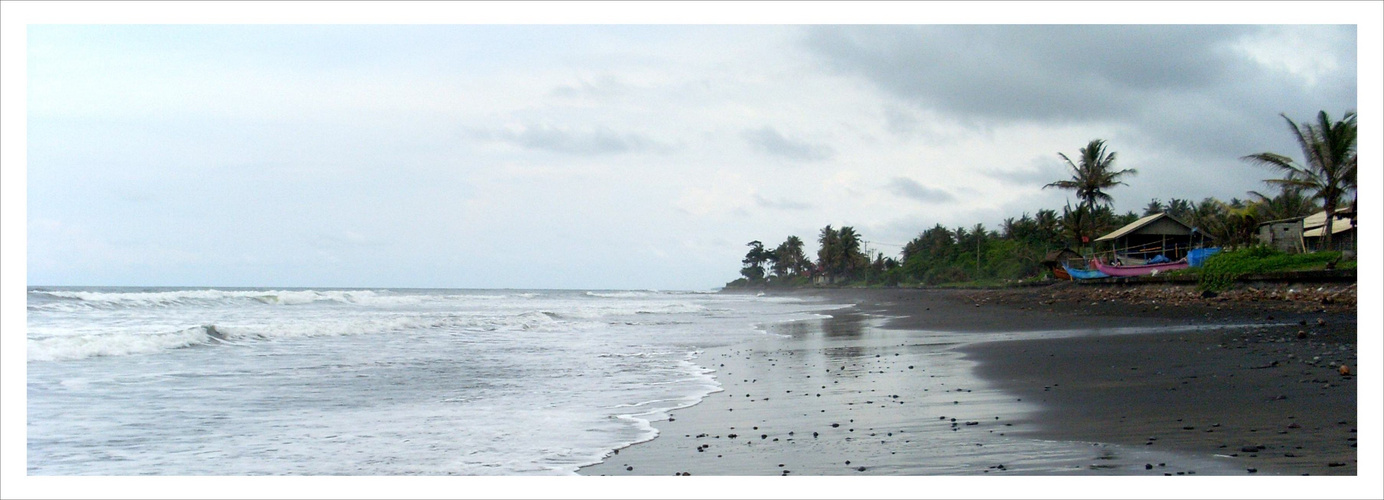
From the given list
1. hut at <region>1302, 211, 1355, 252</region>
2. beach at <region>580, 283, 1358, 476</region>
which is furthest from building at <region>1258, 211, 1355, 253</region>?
beach at <region>580, 283, 1358, 476</region>

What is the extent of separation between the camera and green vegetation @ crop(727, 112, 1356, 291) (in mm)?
25094

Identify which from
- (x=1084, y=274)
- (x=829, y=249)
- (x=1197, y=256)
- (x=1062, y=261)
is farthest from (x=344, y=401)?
(x=829, y=249)

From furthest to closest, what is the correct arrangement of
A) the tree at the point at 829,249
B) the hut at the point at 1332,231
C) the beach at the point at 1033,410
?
the tree at the point at 829,249
the hut at the point at 1332,231
the beach at the point at 1033,410

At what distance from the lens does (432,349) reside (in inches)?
579

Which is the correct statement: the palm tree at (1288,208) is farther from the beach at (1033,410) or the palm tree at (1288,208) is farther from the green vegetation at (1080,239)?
the beach at (1033,410)

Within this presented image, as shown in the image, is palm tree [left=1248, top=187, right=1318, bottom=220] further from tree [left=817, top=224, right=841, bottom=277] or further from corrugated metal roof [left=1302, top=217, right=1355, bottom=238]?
tree [left=817, top=224, right=841, bottom=277]

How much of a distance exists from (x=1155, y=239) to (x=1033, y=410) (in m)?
36.9

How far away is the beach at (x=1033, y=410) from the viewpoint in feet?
17.4

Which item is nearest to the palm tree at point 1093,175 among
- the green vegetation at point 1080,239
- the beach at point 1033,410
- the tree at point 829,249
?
the green vegetation at point 1080,239

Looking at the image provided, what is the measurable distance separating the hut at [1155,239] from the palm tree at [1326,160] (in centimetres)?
1085

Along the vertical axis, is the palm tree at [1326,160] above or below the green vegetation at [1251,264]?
above

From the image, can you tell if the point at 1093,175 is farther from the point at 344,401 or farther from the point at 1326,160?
the point at 344,401

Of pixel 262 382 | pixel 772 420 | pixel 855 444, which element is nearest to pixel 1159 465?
pixel 855 444

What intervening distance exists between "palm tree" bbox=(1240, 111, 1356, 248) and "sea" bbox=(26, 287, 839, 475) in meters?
21.1
